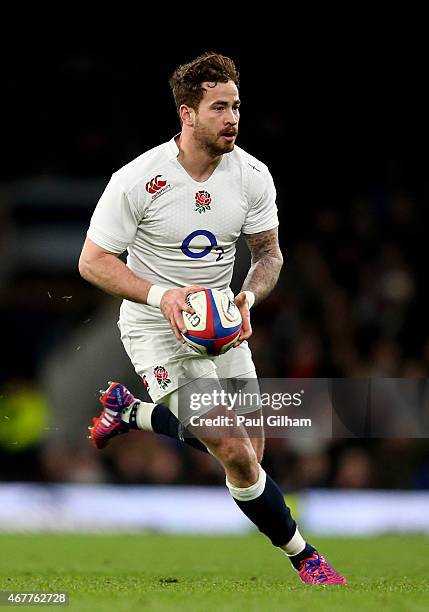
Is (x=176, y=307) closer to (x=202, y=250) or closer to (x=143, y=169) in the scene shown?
(x=202, y=250)

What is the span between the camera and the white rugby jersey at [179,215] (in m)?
6.28

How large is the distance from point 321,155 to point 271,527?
10301 mm

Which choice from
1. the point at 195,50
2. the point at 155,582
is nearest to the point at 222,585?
the point at 155,582

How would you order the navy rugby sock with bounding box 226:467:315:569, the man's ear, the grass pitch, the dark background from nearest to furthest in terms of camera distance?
the grass pitch
the navy rugby sock with bounding box 226:467:315:569
the man's ear
the dark background

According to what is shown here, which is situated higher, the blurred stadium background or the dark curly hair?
the dark curly hair

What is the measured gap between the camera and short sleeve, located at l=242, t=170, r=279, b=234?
6.64m

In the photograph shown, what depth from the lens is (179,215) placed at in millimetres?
6398

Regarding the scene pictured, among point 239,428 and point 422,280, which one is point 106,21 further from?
point 239,428

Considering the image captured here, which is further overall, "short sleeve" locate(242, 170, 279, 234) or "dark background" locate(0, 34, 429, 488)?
"dark background" locate(0, 34, 429, 488)

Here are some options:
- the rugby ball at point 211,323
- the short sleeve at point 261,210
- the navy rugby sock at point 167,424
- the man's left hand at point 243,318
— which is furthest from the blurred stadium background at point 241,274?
the rugby ball at point 211,323

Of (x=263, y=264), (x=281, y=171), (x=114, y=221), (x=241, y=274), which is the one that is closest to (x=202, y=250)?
(x=263, y=264)

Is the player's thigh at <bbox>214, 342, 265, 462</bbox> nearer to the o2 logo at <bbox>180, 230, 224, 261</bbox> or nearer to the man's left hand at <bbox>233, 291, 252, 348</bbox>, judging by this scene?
the man's left hand at <bbox>233, 291, 252, 348</bbox>

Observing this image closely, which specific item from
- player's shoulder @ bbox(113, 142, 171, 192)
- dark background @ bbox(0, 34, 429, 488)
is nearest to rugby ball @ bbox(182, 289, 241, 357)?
player's shoulder @ bbox(113, 142, 171, 192)

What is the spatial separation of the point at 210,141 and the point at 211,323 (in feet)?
3.34
